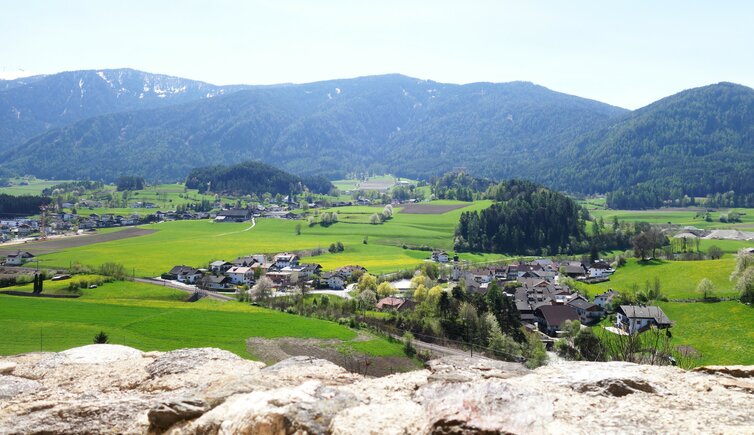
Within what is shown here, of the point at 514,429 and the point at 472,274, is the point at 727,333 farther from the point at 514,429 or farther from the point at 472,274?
the point at 514,429

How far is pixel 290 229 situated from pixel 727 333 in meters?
97.8

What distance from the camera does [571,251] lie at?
111 meters

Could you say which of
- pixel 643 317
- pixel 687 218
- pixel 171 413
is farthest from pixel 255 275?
pixel 687 218

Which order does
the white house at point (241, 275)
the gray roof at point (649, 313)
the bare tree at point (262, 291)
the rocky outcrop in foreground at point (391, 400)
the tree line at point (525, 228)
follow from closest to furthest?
the rocky outcrop in foreground at point (391, 400) → the gray roof at point (649, 313) → the bare tree at point (262, 291) → the white house at point (241, 275) → the tree line at point (525, 228)

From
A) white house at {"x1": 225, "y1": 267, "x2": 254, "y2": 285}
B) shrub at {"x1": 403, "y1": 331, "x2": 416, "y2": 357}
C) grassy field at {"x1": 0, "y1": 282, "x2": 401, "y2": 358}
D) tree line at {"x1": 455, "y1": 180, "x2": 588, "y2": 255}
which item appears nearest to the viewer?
grassy field at {"x1": 0, "y1": 282, "x2": 401, "y2": 358}

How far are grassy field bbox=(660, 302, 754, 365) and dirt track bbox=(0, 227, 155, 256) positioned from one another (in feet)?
306

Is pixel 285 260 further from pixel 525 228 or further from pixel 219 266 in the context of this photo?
pixel 525 228

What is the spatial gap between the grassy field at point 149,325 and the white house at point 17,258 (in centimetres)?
3022

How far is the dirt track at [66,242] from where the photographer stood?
297 ft

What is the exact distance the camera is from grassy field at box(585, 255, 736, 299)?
5997 centimetres

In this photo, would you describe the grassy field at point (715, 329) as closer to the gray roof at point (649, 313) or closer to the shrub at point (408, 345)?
the gray roof at point (649, 313)

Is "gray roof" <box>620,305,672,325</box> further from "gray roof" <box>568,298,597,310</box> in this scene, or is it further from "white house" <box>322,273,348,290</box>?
"white house" <box>322,273,348,290</box>

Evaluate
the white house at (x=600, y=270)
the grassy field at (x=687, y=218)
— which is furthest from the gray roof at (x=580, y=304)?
the grassy field at (x=687, y=218)

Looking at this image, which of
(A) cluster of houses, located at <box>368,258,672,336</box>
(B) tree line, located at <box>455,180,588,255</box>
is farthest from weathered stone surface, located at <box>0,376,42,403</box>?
(B) tree line, located at <box>455,180,588,255</box>
